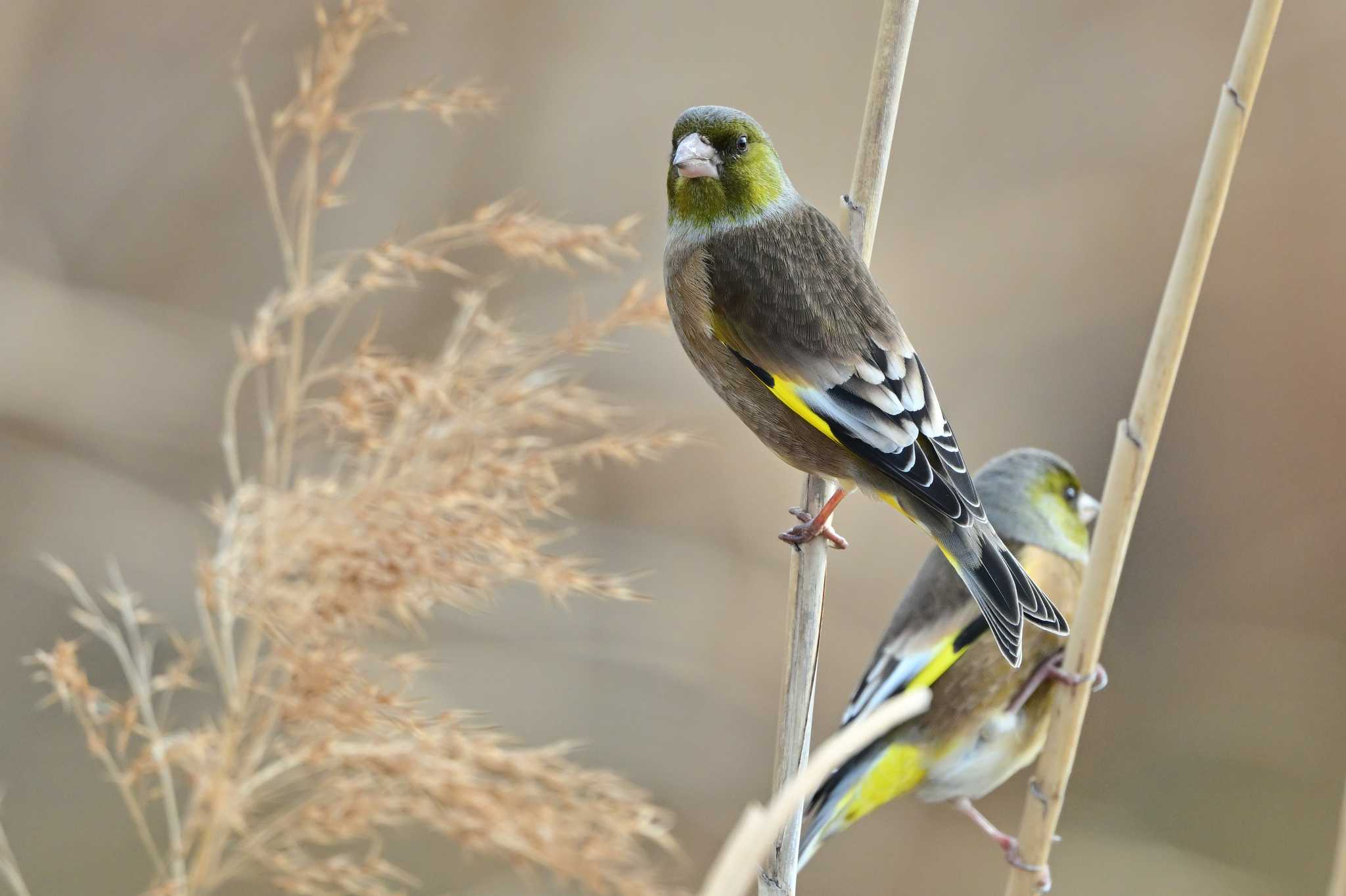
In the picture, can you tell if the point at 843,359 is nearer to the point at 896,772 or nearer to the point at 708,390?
the point at 896,772

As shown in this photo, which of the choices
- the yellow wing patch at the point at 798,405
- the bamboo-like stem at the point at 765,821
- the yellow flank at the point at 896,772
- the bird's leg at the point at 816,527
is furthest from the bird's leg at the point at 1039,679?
the bamboo-like stem at the point at 765,821

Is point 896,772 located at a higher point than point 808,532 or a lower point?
lower

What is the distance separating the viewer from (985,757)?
262 cm

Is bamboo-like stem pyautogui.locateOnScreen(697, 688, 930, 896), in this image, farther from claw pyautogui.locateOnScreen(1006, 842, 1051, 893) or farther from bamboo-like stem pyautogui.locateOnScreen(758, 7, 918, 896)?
claw pyautogui.locateOnScreen(1006, 842, 1051, 893)

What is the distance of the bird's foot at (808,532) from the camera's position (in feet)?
5.60

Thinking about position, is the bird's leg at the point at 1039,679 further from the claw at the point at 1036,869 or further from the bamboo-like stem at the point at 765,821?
the bamboo-like stem at the point at 765,821

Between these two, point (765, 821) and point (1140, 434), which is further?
point (1140, 434)

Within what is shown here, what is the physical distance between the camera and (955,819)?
4.66 meters

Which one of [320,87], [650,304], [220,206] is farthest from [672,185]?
[220,206]

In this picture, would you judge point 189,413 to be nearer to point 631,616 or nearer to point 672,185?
point 631,616

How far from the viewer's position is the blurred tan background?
4.11 meters

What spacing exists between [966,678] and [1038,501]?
451 mm

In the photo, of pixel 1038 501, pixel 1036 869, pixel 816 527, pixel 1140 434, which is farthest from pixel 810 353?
pixel 1038 501

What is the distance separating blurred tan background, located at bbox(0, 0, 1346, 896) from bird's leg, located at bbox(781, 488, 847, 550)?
204 centimetres
